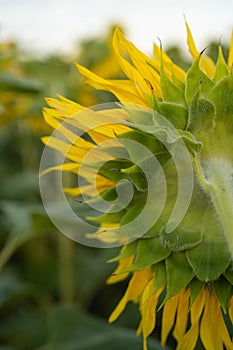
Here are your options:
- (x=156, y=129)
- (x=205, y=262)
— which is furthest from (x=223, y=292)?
(x=156, y=129)

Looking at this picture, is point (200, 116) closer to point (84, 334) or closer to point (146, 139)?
point (146, 139)

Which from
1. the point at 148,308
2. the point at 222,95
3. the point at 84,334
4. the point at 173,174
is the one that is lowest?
the point at 84,334

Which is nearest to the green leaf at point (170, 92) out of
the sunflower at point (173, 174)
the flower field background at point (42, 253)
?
the sunflower at point (173, 174)

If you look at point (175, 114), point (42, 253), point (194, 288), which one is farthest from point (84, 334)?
point (42, 253)

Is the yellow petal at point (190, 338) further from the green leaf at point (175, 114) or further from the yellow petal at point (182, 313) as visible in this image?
the green leaf at point (175, 114)

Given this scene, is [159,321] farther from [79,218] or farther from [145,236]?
[145,236]

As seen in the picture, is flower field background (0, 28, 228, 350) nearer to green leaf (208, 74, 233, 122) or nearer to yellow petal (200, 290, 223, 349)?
yellow petal (200, 290, 223, 349)

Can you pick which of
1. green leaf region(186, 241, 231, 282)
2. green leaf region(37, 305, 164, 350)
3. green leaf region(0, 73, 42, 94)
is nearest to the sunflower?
green leaf region(186, 241, 231, 282)
